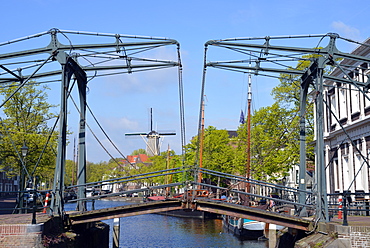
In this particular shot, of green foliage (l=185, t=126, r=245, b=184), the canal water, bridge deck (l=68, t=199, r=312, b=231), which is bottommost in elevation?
the canal water

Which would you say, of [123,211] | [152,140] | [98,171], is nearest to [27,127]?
[123,211]

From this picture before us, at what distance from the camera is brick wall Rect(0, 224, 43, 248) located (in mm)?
13102

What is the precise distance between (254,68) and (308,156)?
78.8 ft

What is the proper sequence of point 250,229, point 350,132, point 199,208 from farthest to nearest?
point 250,229 → point 350,132 → point 199,208

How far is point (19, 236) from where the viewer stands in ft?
43.0

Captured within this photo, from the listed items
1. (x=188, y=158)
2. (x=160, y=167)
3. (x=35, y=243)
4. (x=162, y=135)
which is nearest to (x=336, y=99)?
(x=35, y=243)

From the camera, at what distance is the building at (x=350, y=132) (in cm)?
2512

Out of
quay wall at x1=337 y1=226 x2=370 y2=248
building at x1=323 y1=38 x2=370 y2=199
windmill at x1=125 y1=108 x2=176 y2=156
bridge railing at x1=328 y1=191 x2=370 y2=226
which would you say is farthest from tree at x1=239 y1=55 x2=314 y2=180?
windmill at x1=125 y1=108 x2=176 y2=156

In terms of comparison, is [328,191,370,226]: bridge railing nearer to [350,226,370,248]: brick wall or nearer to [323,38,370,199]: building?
[350,226,370,248]: brick wall

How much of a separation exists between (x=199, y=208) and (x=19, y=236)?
6.34m

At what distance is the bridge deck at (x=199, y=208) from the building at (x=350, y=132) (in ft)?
26.2

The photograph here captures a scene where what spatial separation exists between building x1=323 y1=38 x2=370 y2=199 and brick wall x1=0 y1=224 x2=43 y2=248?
1519 cm

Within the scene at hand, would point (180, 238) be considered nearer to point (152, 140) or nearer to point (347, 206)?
point (347, 206)

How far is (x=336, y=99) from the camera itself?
1176 inches
